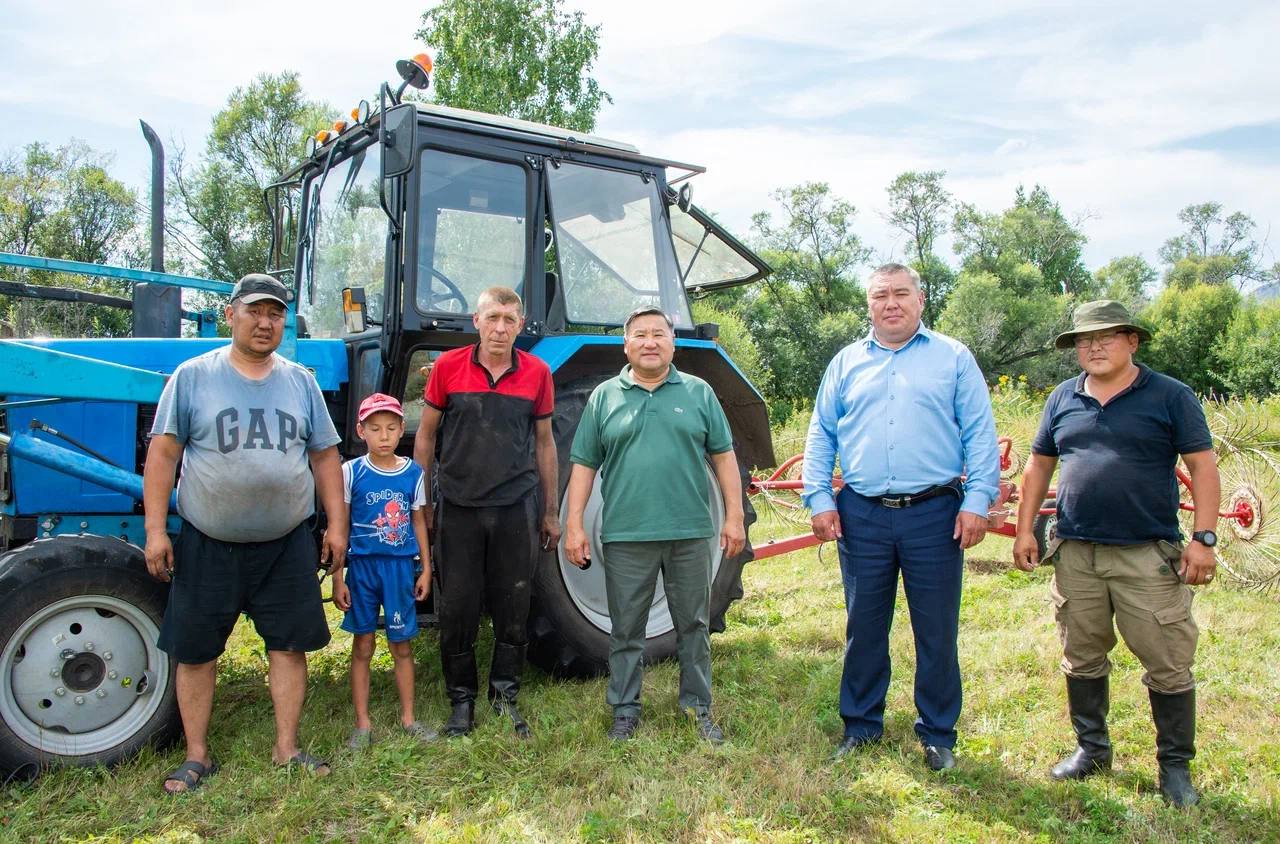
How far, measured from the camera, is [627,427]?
3301mm

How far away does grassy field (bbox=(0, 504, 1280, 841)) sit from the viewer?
268cm

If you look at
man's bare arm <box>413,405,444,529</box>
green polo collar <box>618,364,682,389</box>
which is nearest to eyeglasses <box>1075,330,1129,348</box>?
green polo collar <box>618,364,682,389</box>

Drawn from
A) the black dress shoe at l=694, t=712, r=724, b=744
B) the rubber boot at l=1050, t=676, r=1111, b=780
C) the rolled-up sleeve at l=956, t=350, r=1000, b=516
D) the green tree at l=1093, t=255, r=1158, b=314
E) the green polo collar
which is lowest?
the black dress shoe at l=694, t=712, r=724, b=744

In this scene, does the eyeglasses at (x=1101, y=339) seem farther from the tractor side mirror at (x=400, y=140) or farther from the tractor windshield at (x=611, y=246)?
the tractor side mirror at (x=400, y=140)

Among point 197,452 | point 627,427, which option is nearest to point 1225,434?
point 627,427

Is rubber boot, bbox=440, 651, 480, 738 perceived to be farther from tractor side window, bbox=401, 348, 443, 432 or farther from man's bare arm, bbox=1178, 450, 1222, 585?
man's bare arm, bbox=1178, 450, 1222, 585

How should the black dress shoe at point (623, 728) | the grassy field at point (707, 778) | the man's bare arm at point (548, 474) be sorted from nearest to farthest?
1. the grassy field at point (707, 778)
2. the black dress shoe at point (623, 728)
3. the man's bare arm at point (548, 474)

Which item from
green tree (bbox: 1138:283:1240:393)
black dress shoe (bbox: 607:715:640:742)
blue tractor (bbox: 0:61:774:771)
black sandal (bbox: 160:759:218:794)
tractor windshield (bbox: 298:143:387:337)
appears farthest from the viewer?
green tree (bbox: 1138:283:1240:393)

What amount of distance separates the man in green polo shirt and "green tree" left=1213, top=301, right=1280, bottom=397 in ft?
104

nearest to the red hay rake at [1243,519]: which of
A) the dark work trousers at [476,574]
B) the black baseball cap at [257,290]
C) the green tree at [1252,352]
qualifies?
the dark work trousers at [476,574]

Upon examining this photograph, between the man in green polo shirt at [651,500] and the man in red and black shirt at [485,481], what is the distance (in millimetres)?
193

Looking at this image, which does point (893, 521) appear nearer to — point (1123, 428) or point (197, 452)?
point (1123, 428)

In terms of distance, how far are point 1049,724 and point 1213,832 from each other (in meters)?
0.80

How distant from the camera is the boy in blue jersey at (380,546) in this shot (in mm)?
3287
